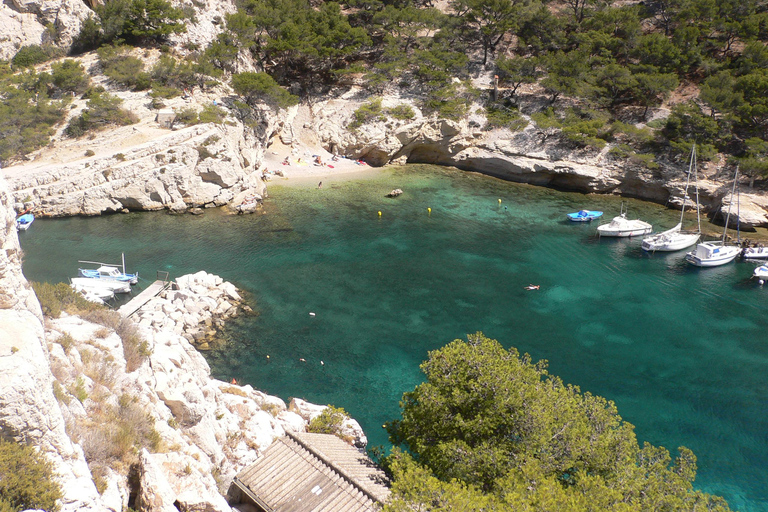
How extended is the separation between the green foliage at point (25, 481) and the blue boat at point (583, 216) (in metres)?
48.6

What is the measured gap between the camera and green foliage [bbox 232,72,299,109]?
59.2 m

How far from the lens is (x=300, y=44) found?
216 ft

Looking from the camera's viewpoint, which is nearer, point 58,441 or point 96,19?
point 58,441

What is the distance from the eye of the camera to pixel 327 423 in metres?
20.8

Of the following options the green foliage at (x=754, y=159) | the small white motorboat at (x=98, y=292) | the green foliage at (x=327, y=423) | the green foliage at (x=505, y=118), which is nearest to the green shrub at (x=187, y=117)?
the small white motorboat at (x=98, y=292)

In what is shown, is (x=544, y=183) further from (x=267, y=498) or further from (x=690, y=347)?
(x=267, y=498)

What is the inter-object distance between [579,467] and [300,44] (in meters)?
62.9

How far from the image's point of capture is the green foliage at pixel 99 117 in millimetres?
52272

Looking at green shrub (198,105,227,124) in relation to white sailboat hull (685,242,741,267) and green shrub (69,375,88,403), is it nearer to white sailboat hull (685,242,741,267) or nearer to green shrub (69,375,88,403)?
green shrub (69,375,88,403)

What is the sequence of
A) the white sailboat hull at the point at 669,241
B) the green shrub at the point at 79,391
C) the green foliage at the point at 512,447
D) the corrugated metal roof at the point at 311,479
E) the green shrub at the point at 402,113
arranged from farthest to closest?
the green shrub at the point at 402,113 < the white sailboat hull at the point at 669,241 < the corrugated metal roof at the point at 311,479 < the green foliage at the point at 512,447 < the green shrub at the point at 79,391

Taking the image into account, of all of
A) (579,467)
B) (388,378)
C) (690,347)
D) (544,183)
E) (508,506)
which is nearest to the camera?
(508,506)

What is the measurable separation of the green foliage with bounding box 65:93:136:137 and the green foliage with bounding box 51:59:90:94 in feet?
17.5

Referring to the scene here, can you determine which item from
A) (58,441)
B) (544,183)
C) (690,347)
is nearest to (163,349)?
(58,441)

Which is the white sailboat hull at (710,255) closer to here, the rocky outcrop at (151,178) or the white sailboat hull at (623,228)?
the white sailboat hull at (623,228)
